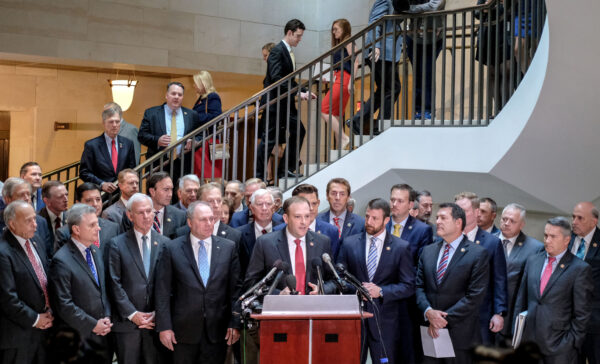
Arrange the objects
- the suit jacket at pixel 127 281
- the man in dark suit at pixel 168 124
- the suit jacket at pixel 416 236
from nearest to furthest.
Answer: the suit jacket at pixel 127 281 < the suit jacket at pixel 416 236 < the man in dark suit at pixel 168 124

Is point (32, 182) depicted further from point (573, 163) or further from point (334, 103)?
point (573, 163)

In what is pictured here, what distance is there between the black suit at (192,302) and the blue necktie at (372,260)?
939 millimetres

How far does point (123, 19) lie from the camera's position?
31.7 feet

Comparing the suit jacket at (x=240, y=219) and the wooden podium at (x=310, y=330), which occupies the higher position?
the suit jacket at (x=240, y=219)

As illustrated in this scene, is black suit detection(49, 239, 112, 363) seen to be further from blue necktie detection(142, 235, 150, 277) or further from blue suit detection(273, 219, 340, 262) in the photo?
blue suit detection(273, 219, 340, 262)

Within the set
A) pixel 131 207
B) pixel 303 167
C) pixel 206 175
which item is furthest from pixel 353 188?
pixel 131 207

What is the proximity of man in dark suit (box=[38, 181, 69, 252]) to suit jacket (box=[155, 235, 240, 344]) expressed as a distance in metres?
1.11

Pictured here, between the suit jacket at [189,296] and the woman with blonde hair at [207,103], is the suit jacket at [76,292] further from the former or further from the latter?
the woman with blonde hair at [207,103]

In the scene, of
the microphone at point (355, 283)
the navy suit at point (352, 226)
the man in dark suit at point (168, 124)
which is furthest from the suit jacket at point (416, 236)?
the man in dark suit at point (168, 124)

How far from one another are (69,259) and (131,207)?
1.82 feet

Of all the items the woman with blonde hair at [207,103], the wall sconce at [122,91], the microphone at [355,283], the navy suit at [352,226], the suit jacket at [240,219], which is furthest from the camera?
the wall sconce at [122,91]

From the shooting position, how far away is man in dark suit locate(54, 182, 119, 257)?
16.9ft

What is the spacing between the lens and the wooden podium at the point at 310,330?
4.14 meters

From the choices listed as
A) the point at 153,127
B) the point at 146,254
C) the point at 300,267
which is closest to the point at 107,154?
the point at 153,127
